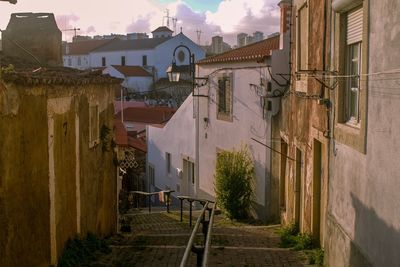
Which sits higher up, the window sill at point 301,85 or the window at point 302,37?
the window at point 302,37

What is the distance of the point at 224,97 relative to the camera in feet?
68.9

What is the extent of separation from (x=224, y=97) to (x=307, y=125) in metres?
9.39

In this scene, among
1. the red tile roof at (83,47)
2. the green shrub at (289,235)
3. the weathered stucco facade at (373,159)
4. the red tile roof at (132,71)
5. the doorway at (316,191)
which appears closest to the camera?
the weathered stucco facade at (373,159)

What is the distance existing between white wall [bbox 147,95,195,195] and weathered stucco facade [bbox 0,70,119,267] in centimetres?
1125

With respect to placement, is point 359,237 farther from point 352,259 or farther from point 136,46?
point 136,46

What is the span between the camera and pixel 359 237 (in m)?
7.25

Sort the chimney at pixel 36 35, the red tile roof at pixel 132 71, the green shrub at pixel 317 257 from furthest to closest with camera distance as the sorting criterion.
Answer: the red tile roof at pixel 132 71 < the chimney at pixel 36 35 < the green shrub at pixel 317 257

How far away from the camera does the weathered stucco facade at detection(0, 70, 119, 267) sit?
7.04 meters

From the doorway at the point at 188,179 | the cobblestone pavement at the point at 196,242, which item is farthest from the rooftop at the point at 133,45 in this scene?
the cobblestone pavement at the point at 196,242

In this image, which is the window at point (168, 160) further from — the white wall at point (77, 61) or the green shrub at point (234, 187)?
the white wall at point (77, 61)

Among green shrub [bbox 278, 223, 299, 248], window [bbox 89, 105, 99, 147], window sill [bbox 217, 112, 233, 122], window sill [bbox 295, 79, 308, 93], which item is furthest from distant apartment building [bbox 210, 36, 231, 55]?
green shrub [bbox 278, 223, 299, 248]


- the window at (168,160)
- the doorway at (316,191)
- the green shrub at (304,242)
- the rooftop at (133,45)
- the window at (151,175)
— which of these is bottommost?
the window at (151,175)

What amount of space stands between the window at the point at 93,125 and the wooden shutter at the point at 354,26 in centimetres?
628

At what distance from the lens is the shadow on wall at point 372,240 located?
5.85 m
